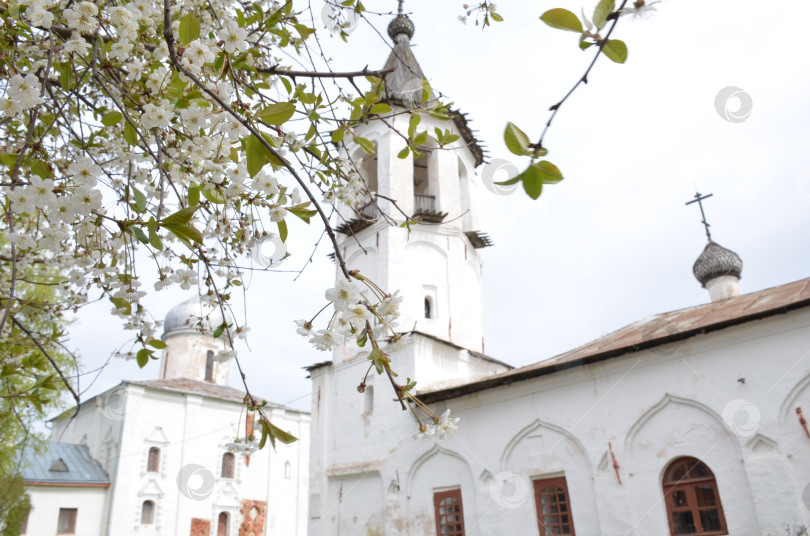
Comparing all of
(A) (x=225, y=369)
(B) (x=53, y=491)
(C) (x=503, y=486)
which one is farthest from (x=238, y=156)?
(A) (x=225, y=369)

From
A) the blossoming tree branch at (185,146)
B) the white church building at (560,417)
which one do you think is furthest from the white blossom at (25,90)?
the white church building at (560,417)

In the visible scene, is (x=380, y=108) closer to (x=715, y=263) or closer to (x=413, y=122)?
(x=413, y=122)

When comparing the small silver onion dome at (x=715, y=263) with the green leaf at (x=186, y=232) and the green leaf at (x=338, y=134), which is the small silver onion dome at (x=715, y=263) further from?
the green leaf at (x=186, y=232)

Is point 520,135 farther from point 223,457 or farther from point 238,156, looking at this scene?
point 223,457

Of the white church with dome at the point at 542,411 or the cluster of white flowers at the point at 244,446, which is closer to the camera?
the cluster of white flowers at the point at 244,446

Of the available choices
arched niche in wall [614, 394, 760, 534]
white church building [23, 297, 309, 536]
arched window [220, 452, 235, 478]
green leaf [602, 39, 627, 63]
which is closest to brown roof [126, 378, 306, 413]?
white church building [23, 297, 309, 536]

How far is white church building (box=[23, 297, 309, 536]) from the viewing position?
22.0 m

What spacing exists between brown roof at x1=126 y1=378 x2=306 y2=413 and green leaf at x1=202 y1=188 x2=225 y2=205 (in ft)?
75.6

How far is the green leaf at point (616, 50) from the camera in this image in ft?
4.74

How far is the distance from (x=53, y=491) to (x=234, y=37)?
24.5 meters

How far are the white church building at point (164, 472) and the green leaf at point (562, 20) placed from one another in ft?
65.5

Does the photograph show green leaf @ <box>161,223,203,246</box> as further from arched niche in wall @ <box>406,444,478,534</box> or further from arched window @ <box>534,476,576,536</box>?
arched niche in wall @ <box>406,444,478,534</box>

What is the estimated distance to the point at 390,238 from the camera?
575 inches

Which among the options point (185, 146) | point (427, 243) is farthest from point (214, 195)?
point (427, 243)
